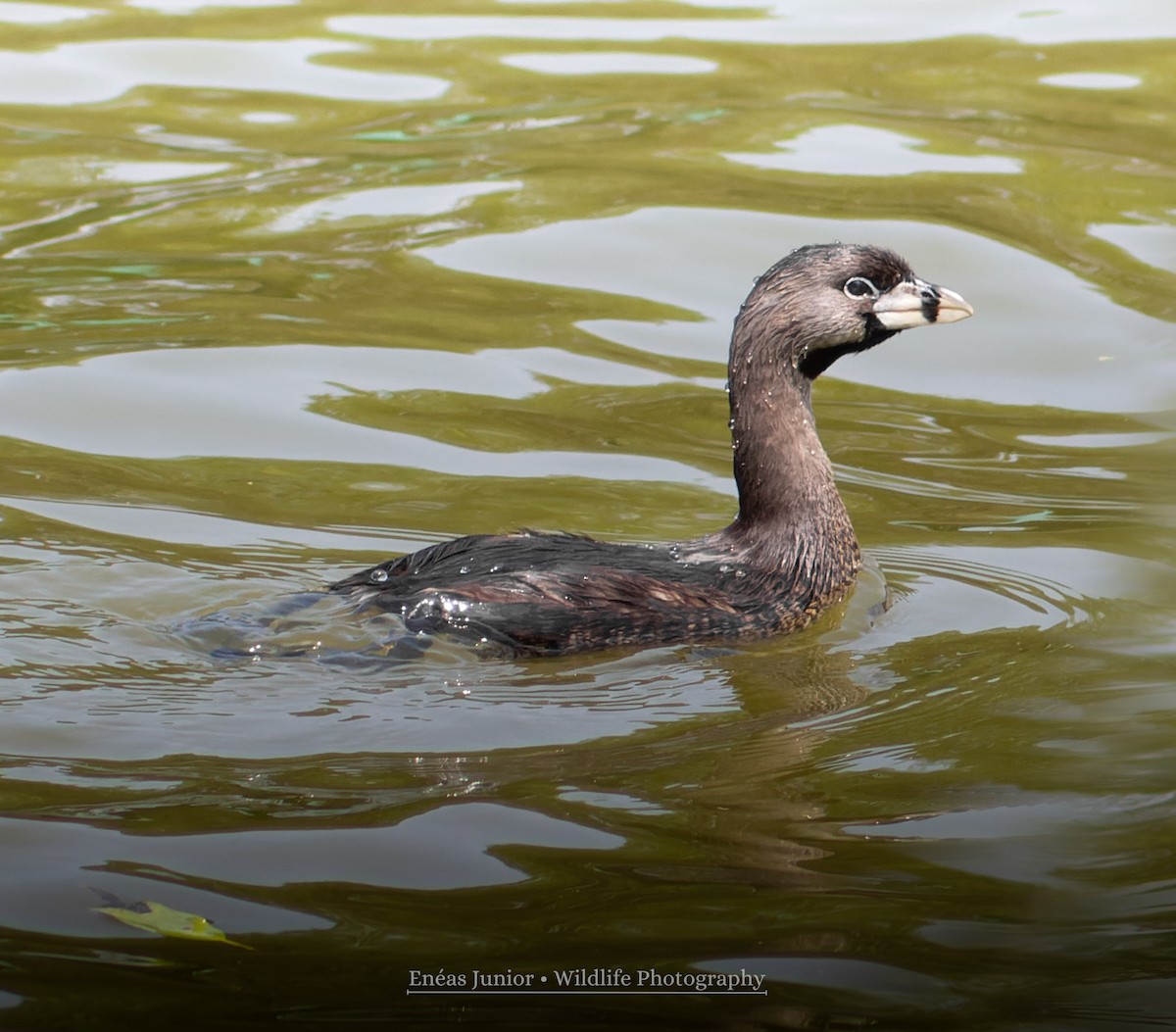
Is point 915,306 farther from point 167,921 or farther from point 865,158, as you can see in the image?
point 865,158

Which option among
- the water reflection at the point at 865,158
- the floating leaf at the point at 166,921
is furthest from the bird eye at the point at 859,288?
the water reflection at the point at 865,158

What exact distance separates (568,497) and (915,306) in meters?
1.75

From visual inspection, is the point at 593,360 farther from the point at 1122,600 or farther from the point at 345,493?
the point at 1122,600

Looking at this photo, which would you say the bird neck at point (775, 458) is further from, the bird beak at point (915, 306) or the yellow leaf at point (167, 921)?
the yellow leaf at point (167, 921)

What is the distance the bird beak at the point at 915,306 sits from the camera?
7.03 metres

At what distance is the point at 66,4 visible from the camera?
15.9m

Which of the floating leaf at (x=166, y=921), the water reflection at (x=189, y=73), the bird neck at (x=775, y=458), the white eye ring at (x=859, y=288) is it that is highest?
the water reflection at (x=189, y=73)

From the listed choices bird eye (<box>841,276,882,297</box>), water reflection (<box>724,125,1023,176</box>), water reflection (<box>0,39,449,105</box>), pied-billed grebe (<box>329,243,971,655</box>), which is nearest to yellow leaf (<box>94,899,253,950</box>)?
pied-billed grebe (<box>329,243,971,655</box>)

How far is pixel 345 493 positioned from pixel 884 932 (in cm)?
434

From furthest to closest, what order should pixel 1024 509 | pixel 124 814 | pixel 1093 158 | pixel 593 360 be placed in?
pixel 1093 158 < pixel 593 360 < pixel 1024 509 < pixel 124 814

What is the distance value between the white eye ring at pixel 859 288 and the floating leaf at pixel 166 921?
3.78m

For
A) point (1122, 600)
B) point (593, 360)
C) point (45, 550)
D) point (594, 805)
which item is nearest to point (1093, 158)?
point (593, 360)

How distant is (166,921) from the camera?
407 centimetres

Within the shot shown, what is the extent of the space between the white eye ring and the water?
108cm
